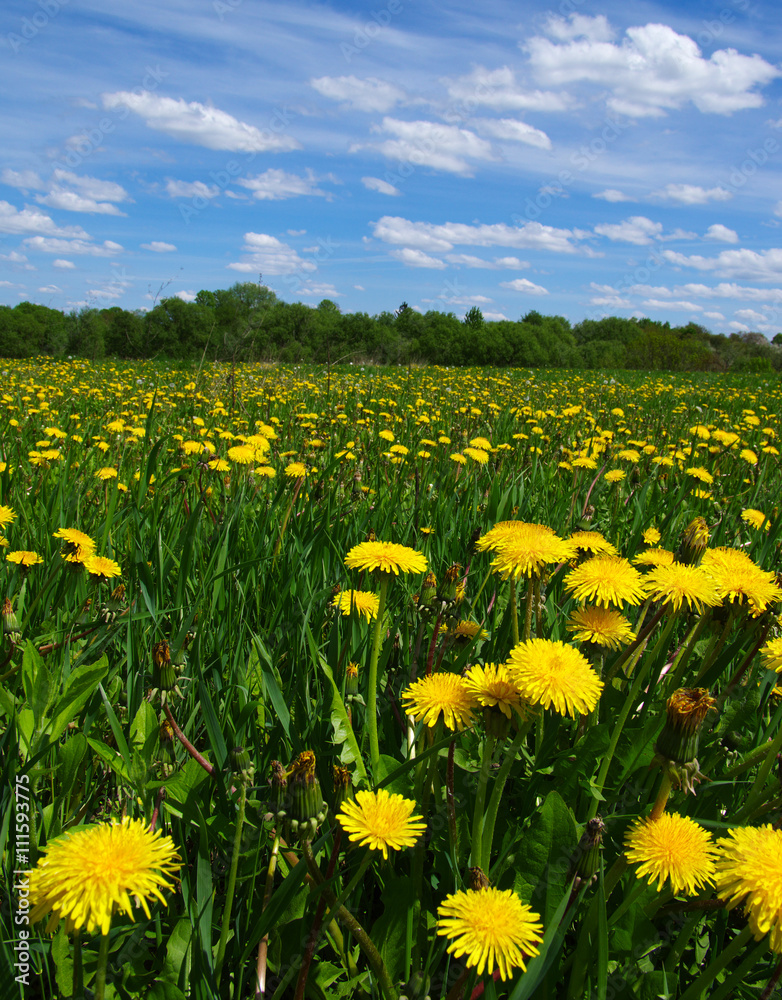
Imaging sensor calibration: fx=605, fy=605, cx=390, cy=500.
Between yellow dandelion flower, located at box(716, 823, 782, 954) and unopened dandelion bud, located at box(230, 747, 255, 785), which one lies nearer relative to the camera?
yellow dandelion flower, located at box(716, 823, 782, 954)

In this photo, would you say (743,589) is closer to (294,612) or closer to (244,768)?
(244,768)

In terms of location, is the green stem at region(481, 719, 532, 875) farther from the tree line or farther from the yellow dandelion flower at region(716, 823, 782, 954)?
the tree line

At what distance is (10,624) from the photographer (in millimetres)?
1335

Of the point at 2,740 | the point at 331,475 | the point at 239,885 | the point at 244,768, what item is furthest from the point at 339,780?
the point at 331,475

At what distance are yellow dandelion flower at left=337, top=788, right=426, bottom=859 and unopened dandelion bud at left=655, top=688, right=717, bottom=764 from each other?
403mm

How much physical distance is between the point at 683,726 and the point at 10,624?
1346 mm

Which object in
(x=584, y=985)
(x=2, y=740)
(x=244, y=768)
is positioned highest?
(x=244, y=768)

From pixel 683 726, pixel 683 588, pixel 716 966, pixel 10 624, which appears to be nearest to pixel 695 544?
pixel 683 588

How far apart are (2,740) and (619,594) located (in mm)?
1228

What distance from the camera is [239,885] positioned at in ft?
3.42

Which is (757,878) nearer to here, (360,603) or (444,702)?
(444,702)


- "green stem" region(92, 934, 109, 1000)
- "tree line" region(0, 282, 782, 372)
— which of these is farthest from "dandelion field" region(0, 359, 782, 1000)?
"tree line" region(0, 282, 782, 372)

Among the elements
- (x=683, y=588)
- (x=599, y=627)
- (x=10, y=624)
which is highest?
(x=683, y=588)

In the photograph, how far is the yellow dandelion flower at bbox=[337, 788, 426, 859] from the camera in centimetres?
76
